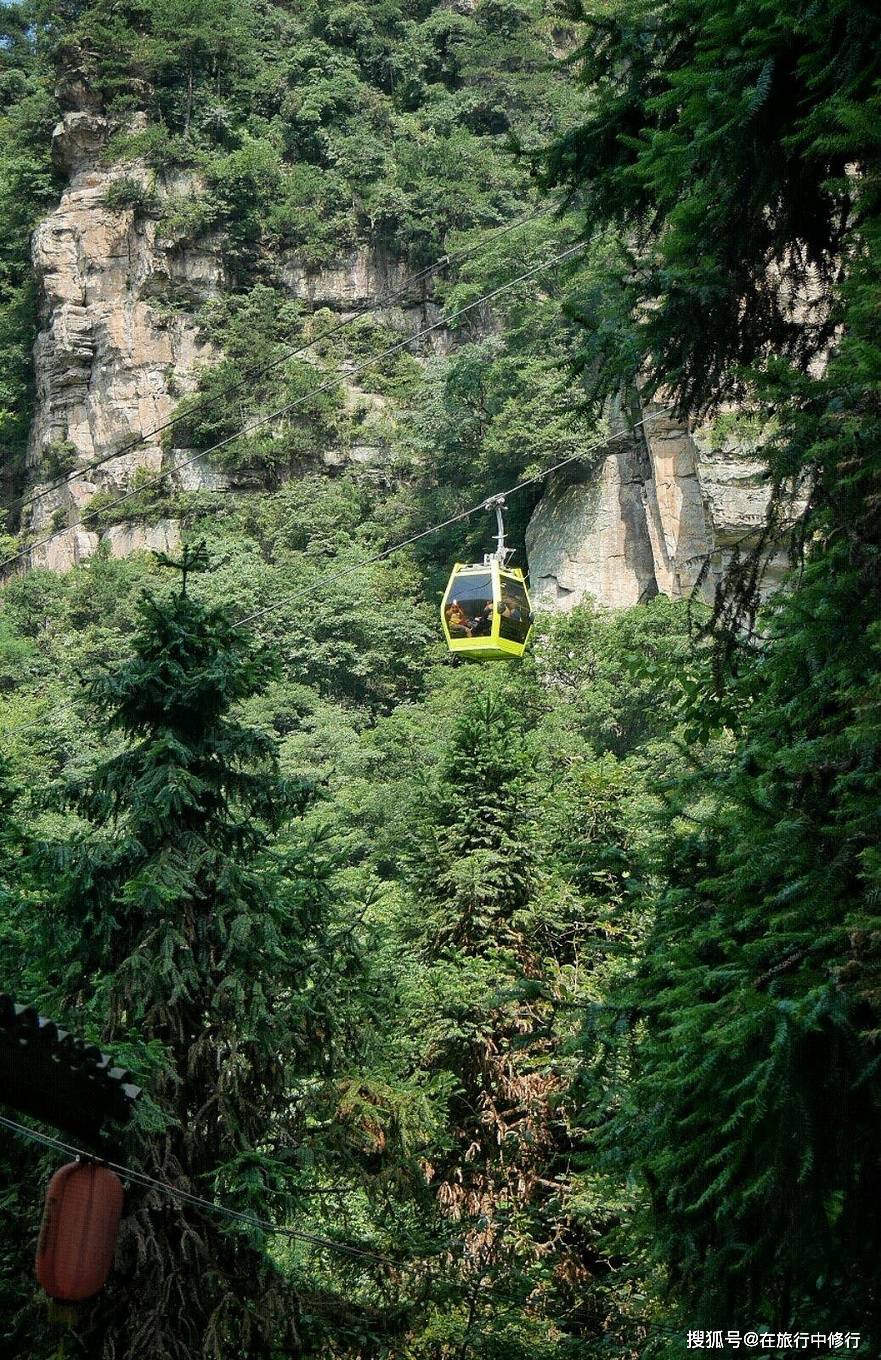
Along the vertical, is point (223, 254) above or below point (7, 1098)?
above

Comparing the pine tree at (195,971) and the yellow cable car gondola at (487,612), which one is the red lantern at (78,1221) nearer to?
the pine tree at (195,971)

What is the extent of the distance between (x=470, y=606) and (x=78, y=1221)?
58.3 feet

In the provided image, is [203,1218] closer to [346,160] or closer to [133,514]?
[133,514]

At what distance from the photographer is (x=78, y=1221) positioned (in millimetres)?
4723

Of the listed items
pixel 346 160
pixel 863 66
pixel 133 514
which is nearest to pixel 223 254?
pixel 346 160

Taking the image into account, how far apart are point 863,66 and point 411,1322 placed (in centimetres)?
623

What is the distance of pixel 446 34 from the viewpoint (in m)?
56.9

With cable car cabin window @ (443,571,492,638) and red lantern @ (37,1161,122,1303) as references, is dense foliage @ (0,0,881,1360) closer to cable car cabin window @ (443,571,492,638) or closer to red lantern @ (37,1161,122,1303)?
red lantern @ (37,1161,122,1303)

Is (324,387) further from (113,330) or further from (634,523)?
(113,330)

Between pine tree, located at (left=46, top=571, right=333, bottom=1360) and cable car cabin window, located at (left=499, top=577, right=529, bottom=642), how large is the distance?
13.5 metres

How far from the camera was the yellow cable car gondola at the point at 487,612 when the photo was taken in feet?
72.1

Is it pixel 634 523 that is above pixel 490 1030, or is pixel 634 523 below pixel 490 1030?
above

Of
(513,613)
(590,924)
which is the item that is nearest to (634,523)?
(513,613)

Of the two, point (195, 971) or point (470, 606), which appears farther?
point (470, 606)
